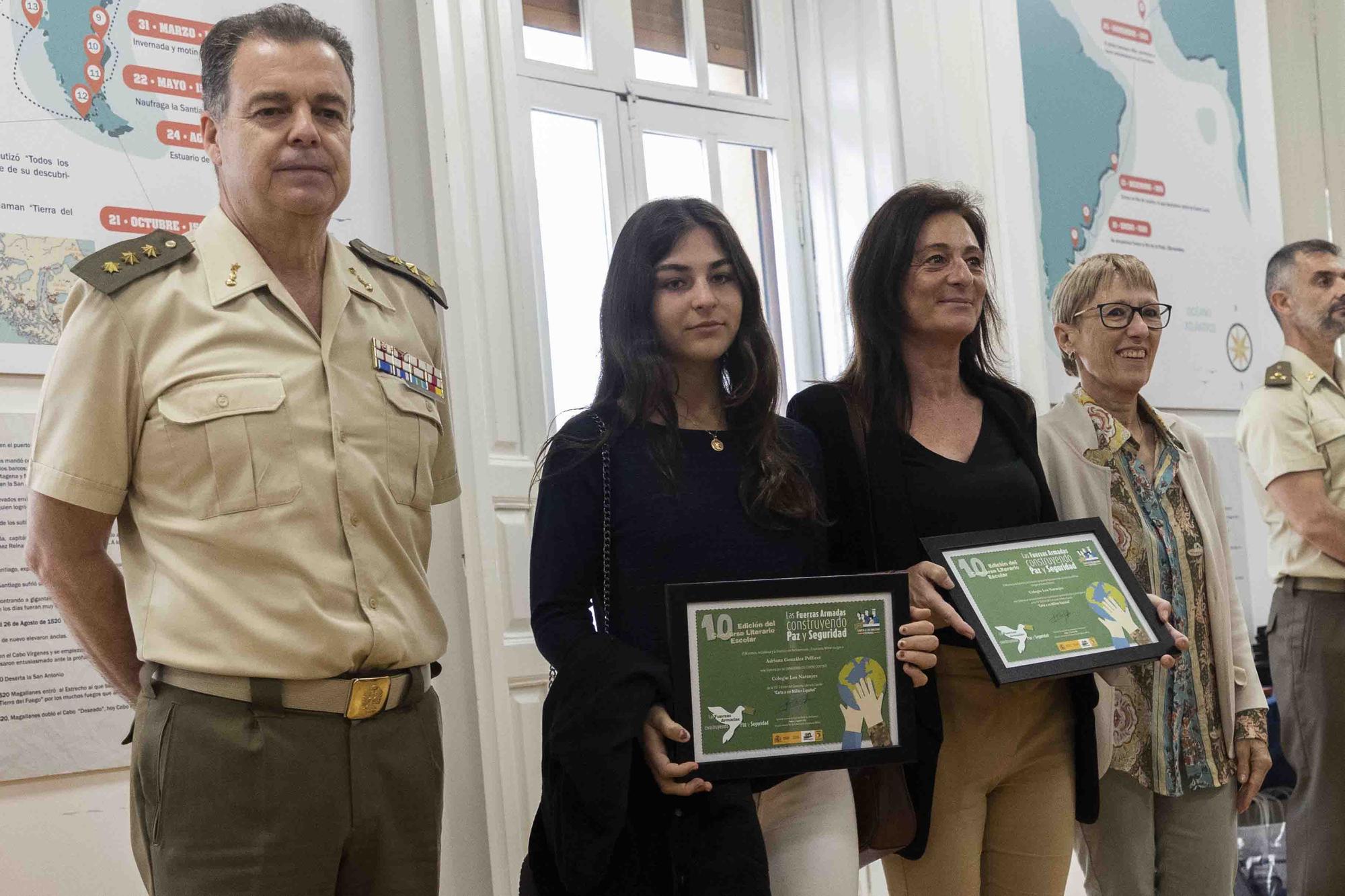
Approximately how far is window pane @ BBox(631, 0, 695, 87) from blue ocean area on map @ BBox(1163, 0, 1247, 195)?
7.14ft

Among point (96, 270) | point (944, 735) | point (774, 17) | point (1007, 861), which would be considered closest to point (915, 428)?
point (944, 735)

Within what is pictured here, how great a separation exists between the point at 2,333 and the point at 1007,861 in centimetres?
213

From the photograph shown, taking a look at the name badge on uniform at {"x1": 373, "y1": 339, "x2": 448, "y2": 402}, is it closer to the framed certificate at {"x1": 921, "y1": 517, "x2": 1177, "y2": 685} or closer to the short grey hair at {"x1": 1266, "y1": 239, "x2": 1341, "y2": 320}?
the framed certificate at {"x1": 921, "y1": 517, "x2": 1177, "y2": 685}

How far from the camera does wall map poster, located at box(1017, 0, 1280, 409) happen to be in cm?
451

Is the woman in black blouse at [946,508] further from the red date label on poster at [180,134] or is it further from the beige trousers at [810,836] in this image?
the red date label on poster at [180,134]

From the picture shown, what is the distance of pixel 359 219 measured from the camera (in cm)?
308

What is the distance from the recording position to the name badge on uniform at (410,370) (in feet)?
6.19

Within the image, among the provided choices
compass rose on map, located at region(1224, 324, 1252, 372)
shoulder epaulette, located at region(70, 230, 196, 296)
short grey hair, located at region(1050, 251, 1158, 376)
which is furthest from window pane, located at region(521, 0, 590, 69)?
compass rose on map, located at region(1224, 324, 1252, 372)

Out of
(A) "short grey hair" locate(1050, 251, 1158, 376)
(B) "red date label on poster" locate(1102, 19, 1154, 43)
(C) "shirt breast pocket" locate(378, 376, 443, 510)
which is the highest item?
(B) "red date label on poster" locate(1102, 19, 1154, 43)

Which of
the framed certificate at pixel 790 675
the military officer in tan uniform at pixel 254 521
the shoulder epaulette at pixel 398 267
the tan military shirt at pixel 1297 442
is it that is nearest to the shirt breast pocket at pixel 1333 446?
the tan military shirt at pixel 1297 442

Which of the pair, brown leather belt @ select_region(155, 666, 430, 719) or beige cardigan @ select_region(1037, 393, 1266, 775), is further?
beige cardigan @ select_region(1037, 393, 1266, 775)

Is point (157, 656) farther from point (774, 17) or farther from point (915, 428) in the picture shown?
point (774, 17)

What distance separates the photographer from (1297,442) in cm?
349

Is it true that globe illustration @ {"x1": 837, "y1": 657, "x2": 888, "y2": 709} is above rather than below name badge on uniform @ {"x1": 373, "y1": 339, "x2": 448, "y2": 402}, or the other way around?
below
